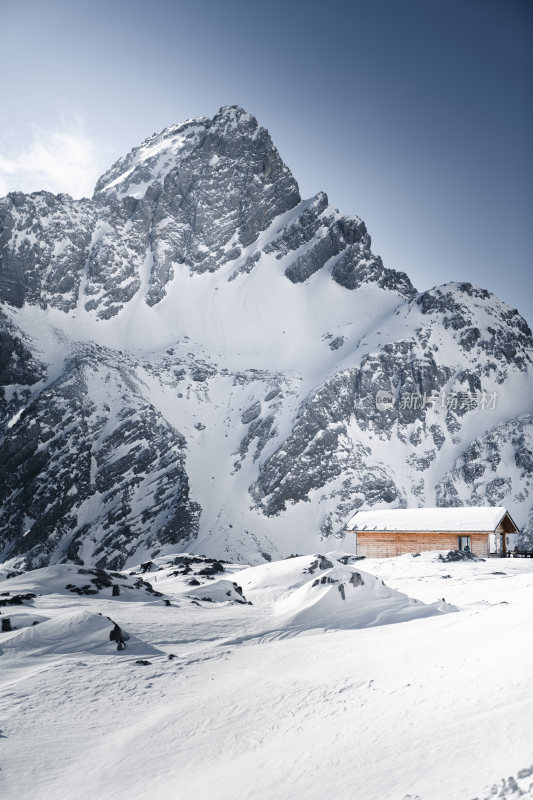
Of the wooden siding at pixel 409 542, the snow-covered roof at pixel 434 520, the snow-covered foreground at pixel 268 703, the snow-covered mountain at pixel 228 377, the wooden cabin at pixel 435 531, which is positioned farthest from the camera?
the snow-covered mountain at pixel 228 377

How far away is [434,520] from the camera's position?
4838 centimetres

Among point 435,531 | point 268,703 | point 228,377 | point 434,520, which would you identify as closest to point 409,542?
point 435,531

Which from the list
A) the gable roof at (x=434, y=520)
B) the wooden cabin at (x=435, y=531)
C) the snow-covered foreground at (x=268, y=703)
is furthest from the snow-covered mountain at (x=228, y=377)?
the snow-covered foreground at (x=268, y=703)

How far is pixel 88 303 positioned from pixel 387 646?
385 feet

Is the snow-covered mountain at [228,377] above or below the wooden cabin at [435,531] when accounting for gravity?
above

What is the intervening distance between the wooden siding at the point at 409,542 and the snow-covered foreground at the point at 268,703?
29024 millimetres

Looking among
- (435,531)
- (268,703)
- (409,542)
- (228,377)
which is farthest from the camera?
(228,377)

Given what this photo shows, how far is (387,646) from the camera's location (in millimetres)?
12727

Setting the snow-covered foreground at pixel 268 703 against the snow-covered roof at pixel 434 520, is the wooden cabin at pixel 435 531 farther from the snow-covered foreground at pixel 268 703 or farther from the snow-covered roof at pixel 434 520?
the snow-covered foreground at pixel 268 703

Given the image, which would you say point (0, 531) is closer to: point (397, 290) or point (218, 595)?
point (218, 595)

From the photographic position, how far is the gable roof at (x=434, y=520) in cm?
4575

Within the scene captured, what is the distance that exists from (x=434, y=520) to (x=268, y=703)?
138ft

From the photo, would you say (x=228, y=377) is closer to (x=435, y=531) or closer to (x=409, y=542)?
(x=409, y=542)

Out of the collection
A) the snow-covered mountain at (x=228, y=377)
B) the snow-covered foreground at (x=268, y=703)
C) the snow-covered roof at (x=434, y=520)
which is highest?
the snow-covered mountain at (x=228, y=377)
